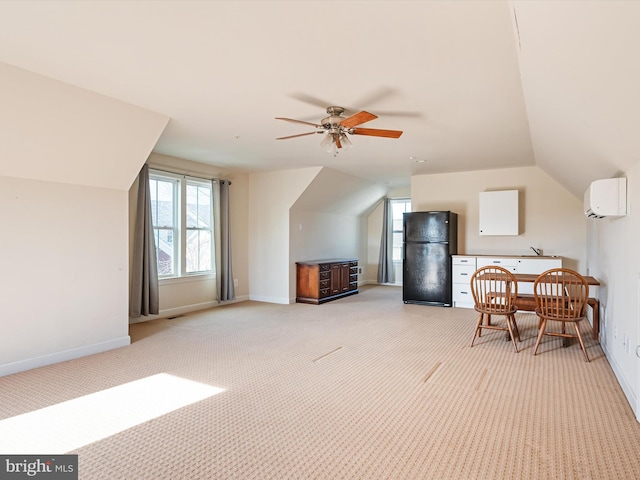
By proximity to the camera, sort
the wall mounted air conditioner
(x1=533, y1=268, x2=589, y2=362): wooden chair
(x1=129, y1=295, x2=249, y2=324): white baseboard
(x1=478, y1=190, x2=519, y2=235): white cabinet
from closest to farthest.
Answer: the wall mounted air conditioner → (x1=533, y1=268, x2=589, y2=362): wooden chair → (x1=129, y1=295, x2=249, y2=324): white baseboard → (x1=478, y1=190, x2=519, y2=235): white cabinet

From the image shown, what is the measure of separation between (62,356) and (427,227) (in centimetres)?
560

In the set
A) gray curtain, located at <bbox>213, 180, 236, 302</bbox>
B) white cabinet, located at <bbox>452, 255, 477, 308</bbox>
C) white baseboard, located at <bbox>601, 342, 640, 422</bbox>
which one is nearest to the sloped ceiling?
gray curtain, located at <bbox>213, 180, 236, 302</bbox>

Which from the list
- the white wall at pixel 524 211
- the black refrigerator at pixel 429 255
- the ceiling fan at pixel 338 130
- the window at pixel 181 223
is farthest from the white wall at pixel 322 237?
the ceiling fan at pixel 338 130

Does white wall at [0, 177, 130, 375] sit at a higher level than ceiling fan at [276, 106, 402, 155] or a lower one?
lower

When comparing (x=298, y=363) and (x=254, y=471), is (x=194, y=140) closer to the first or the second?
(x=298, y=363)

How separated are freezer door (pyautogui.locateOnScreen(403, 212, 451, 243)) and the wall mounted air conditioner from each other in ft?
11.2

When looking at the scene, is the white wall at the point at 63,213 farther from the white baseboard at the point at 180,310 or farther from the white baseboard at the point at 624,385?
the white baseboard at the point at 624,385

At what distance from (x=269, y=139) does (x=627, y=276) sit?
156 inches

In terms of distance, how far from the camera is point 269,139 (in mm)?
4965

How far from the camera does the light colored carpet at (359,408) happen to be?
2.13m

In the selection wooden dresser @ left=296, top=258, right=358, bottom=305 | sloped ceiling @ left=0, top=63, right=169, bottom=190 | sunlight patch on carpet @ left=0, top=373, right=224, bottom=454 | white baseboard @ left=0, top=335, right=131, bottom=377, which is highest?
sloped ceiling @ left=0, top=63, right=169, bottom=190

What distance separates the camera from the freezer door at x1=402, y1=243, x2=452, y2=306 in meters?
6.84

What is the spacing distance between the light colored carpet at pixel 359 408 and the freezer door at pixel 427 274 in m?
1.94

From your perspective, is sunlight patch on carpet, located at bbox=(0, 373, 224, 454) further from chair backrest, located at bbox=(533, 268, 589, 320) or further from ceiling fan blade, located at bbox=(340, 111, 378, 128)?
chair backrest, located at bbox=(533, 268, 589, 320)
